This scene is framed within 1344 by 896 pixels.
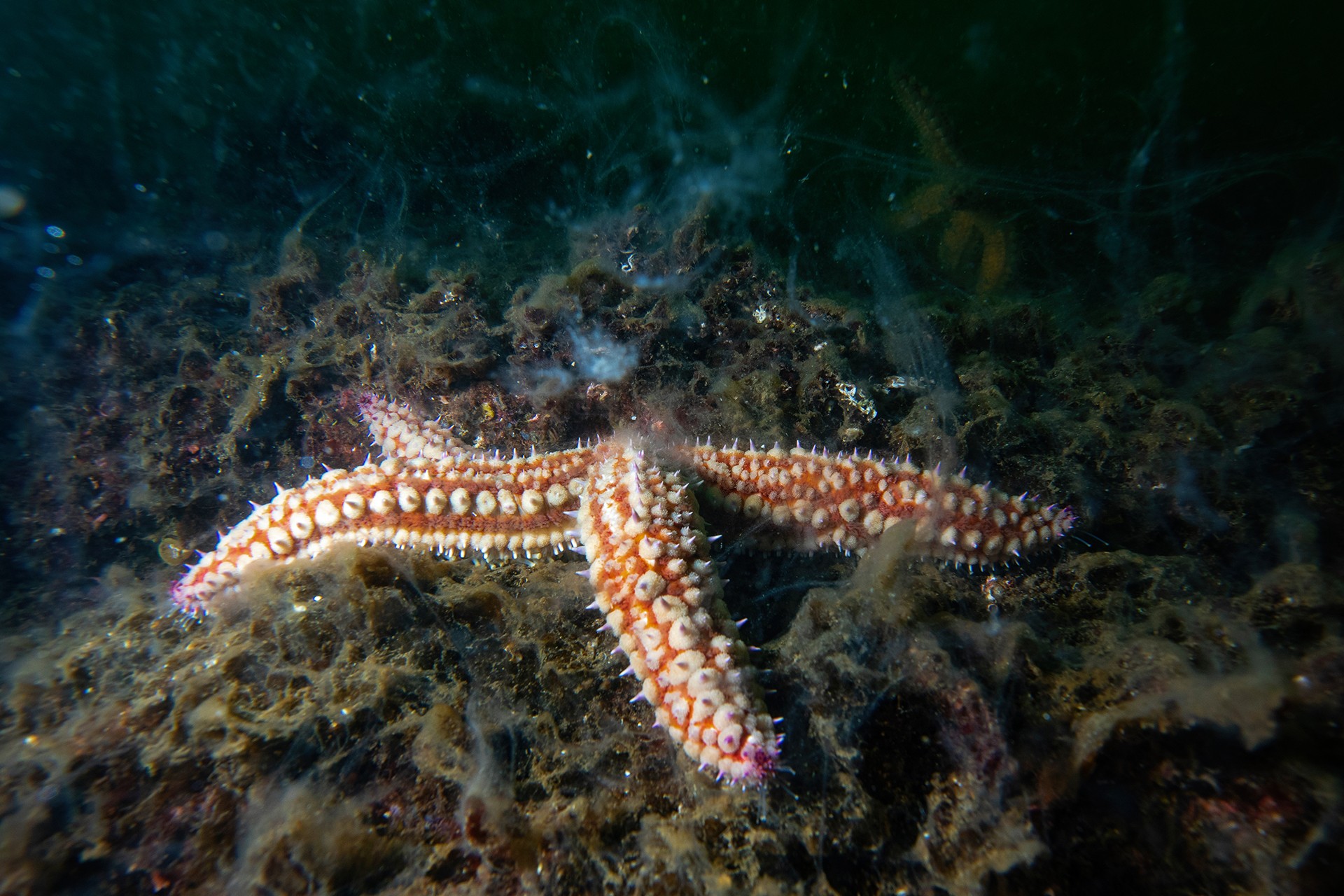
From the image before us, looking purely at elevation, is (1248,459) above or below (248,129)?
below

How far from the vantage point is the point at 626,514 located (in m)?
2.98

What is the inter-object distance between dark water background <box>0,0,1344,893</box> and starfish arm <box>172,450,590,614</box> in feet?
1.47

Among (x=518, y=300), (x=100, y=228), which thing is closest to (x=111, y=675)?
(x=518, y=300)

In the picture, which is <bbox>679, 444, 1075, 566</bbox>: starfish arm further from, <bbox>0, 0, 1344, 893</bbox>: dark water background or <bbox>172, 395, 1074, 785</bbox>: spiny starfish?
<bbox>0, 0, 1344, 893</bbox>: dark water background

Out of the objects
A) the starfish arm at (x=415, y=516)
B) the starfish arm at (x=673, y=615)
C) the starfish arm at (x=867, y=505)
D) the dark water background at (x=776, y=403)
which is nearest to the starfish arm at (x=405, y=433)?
the dark water background at (x=776, y=403)

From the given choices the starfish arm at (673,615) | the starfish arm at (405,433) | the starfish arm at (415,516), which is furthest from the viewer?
the starfish arm at (405,433)

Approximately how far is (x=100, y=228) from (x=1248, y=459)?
63.9ft

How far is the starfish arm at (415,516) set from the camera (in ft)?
11.1

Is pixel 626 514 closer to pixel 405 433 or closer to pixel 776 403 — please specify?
pixel 776 403

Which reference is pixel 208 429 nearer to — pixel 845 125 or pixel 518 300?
pixel 518 300

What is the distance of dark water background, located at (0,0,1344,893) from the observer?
2.06 m

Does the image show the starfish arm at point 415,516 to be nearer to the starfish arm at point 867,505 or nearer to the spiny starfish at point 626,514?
the spiny starfish at point 626,514

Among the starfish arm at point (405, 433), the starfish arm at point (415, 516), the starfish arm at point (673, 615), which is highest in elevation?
the starfish arm at point (405, 433)

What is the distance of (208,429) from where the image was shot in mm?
6043
